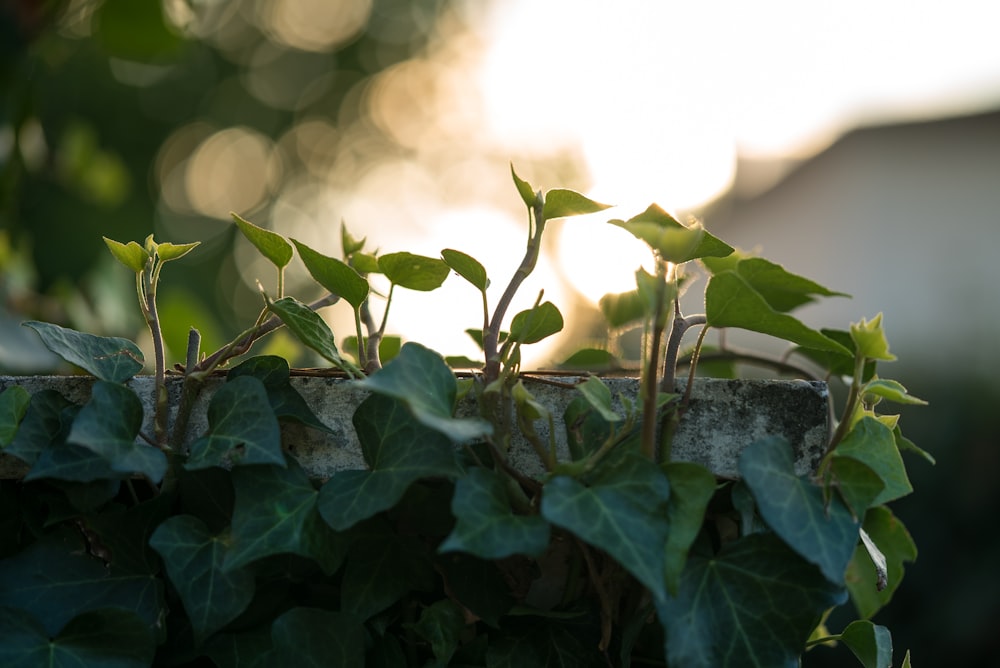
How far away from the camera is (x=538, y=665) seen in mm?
539

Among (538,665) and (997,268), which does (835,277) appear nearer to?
(997,268)

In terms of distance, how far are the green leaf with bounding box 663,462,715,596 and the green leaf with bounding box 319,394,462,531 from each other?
5.0 inches

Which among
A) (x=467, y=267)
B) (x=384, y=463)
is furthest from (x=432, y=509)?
(x=467, y=267)

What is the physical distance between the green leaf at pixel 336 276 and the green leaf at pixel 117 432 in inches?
5.7

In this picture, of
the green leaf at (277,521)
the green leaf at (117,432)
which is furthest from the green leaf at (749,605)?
the green leaf at (117,432)

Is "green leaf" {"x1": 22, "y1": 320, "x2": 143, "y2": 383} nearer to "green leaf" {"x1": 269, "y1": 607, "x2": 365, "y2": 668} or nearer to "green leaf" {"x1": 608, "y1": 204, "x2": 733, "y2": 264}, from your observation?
"green leaf" {"x1": 269, "y1": 607, "x2": 365, "y2": 668}

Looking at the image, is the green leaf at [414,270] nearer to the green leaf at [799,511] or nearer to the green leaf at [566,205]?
the green leaf at [566,205]

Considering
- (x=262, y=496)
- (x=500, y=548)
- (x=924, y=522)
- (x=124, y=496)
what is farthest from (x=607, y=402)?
(x=924, y=522)

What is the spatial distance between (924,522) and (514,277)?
10.9 feet

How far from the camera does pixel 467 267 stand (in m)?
0.57

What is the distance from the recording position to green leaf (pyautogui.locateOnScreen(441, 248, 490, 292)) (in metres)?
0.56

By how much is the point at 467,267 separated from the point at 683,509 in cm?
22

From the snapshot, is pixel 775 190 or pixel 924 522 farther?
pixel 775 190

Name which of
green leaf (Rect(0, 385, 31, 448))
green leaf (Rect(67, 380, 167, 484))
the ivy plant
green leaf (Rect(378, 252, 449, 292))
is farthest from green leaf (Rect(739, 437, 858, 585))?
green leaf (Rect(0, 385, 31, 448))
